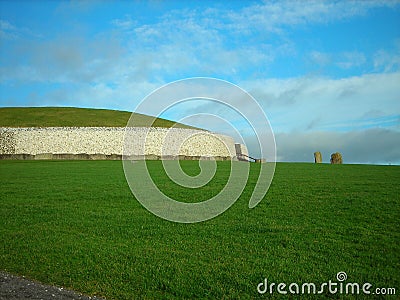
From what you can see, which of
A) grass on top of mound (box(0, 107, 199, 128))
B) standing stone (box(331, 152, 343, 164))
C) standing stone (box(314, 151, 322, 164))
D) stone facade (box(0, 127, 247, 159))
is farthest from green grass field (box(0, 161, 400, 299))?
grass on top of mound (box(0, 107, 199, 128))

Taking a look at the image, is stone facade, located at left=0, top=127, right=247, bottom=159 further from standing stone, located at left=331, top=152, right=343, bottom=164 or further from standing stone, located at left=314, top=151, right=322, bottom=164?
standing stone, located at left=331, top=152, right=343, bottom=164

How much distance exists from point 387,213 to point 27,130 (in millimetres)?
56056

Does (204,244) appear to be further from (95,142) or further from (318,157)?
(95,142)

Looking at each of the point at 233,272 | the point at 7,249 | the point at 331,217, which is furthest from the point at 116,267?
the point at 331,217

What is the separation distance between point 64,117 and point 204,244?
65.7m

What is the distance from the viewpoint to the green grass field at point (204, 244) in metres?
9.25

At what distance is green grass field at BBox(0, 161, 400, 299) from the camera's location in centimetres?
925

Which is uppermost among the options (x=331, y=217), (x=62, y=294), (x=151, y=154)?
(x=151, y=154)

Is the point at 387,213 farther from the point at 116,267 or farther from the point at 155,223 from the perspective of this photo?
the point at 116,267

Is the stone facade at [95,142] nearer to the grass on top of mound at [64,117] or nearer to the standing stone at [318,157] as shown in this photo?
the grass on top of mound at [64,117]

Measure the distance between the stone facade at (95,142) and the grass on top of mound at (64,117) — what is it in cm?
308

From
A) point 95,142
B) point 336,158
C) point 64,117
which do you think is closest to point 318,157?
point 336,158

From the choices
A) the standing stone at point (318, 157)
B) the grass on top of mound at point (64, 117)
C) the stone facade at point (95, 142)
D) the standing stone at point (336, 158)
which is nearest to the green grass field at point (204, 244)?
the standing stone at point (336, 158)

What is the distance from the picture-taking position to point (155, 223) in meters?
14.9
